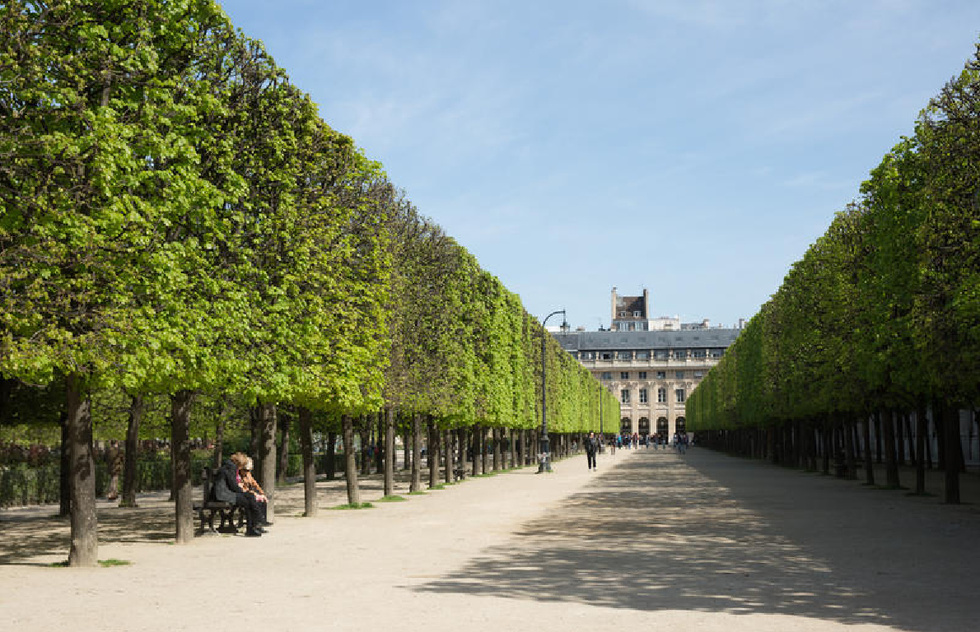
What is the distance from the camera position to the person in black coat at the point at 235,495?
69.3 ft

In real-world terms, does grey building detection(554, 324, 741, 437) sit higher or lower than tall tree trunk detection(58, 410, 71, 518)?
higher

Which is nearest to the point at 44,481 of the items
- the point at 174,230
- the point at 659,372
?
the point at 174,230

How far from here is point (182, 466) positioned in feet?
65.5

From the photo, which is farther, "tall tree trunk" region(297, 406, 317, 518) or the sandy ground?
"tall tree trunk" region(297, 406, 317, 518)

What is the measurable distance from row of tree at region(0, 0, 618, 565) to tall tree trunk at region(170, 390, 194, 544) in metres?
0.04

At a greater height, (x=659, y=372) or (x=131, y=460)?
(x=659, y=372)

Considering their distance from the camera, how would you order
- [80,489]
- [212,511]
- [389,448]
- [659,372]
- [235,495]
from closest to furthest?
[80,489] → [235,495] → [212,511] → [389,448] → [659,372]

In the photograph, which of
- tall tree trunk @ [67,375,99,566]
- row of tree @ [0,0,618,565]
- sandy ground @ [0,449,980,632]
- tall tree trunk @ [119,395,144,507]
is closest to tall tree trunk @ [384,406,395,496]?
row of tree @ [0,0,618,565]

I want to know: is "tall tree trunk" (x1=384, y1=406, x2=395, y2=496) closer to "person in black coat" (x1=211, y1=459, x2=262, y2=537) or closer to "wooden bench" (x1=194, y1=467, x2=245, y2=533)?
"wooden bench" (x1=194, y1=467, x2=245, y2=533)

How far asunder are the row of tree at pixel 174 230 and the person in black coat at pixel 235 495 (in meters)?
1.54

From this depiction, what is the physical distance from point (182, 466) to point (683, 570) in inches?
402

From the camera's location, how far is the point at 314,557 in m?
17.3

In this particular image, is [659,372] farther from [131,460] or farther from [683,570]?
[683,570]

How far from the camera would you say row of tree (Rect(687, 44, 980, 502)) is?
22.4 metres
